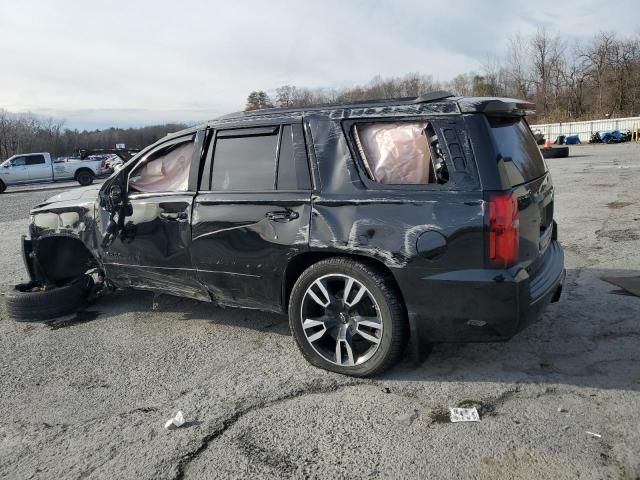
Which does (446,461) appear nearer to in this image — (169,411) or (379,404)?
(379,404)

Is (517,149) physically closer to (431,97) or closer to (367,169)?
(431,97)

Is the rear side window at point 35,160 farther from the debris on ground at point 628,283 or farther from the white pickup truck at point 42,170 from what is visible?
the debris on ground at point 628,283

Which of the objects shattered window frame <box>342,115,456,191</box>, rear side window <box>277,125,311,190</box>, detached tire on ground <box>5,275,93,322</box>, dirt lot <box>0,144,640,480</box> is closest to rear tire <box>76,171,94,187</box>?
detached tire on ground <box>5,275,93,322</box>

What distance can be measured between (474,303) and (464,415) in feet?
2.11

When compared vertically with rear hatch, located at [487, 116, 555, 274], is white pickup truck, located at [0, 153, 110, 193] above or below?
above

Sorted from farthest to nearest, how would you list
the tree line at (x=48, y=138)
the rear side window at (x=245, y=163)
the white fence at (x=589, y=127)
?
the tree line at (x=48, y=138) < the white fence at (x=589, y=127) < the rear side window at (x=245, y=163)

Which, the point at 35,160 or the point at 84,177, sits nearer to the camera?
the point at 35,160

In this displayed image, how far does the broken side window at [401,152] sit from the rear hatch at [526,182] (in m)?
0.37

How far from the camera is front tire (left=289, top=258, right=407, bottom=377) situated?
323cm

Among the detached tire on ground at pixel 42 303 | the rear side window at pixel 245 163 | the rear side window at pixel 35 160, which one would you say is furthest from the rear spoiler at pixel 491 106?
the rear side window at pixel 35 160

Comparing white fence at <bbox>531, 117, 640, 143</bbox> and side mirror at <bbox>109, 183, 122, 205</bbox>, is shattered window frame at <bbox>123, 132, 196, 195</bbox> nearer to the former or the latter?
side mirror at <bbox>109, 183, 122, 205</bbox>

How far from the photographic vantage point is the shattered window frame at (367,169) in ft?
9.93

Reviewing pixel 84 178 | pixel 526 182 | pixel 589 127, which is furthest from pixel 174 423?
pixel 589 127

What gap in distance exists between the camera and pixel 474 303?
9.76 ft
